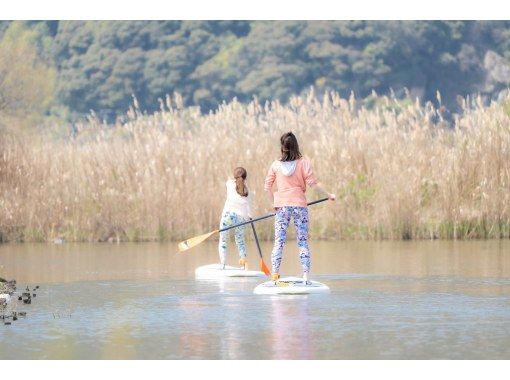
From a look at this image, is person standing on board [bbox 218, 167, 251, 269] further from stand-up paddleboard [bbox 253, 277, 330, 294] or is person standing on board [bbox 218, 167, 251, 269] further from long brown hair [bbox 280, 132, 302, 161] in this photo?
long brown hair [bbox 280, 132, 302, 161]

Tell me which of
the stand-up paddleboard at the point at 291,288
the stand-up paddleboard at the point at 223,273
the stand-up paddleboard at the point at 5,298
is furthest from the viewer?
the stand-up paddleboard at the point at 223,273

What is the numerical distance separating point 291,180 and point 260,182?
9223mm

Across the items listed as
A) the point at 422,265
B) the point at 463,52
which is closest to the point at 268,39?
the point at 463,52

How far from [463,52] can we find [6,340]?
50568 millimetres

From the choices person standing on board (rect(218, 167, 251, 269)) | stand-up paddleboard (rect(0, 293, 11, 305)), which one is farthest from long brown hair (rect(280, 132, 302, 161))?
stand-up paddleboard (rect(0, 293, 11, 305))

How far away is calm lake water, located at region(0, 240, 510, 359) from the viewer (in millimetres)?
10812

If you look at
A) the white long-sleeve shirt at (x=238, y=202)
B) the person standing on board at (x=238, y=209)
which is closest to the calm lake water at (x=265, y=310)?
the person standing on board at (x=238, y=209)

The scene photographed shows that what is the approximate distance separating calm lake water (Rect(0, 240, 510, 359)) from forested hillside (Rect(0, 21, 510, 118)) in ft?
127

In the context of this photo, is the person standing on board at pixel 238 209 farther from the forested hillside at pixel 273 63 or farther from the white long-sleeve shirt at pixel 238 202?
the forested hillside at pixel 273 63

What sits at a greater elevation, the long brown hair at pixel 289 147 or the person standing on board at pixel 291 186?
the long brown hair at pixel 289 147

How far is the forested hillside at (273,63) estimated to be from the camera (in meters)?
58.9

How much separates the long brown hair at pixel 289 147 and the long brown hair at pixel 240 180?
96.2 inches

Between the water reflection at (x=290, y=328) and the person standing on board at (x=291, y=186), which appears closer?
the water reflection at (x=290, y=328)
